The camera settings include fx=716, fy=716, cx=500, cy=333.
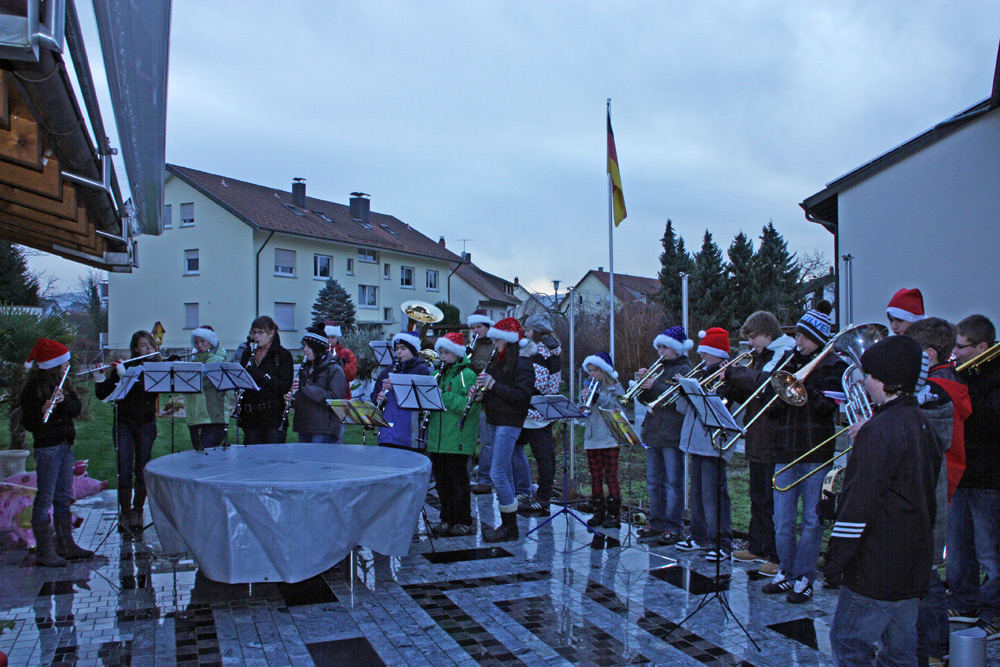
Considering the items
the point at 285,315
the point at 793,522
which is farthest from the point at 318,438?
the point at 285,315

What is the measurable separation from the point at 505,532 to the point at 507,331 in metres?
1.85

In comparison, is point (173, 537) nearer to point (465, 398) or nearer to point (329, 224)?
point (465, 398)

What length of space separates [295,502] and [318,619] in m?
0.80

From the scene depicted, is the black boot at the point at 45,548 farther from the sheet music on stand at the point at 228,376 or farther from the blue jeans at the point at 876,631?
the blue jeans at the point at 876,631

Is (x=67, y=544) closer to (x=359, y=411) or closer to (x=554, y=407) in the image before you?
(x=359, y=411)

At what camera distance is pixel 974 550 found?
4.52 metres

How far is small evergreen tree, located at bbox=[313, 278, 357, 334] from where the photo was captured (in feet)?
108

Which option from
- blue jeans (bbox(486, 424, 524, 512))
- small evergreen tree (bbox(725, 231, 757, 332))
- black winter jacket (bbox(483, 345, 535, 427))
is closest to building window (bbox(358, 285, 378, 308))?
small evergreen tree (bbox(725, 231, 757, 332))

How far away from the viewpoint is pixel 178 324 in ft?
110

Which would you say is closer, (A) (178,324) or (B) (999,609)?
(B) (999,609)

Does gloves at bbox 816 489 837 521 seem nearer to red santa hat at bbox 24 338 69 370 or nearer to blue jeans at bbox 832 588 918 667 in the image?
blue jeans at bbox 832 588 918 667

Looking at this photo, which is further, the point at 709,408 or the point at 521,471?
the point at 521,471

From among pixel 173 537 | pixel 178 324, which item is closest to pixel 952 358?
pixel 173 537

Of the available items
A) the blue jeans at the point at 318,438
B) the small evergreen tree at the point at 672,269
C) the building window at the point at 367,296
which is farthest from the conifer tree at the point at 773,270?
the blue jeans at the point at 318,438
